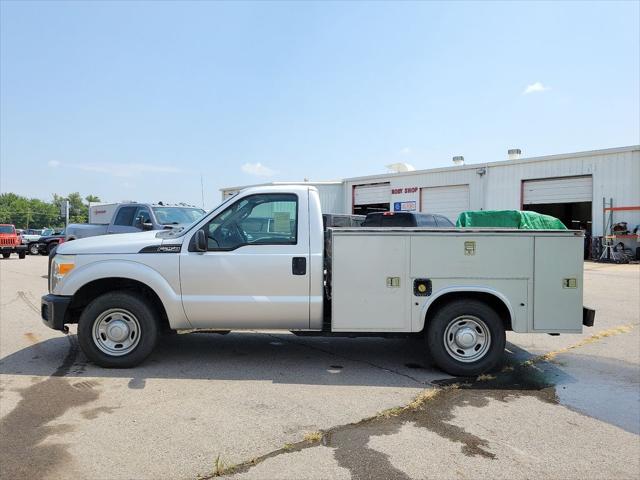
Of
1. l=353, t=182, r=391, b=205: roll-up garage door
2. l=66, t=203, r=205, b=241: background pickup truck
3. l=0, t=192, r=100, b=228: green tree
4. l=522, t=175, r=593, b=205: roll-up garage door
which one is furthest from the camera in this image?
l=0, t=192, r=100, b=228: green tree

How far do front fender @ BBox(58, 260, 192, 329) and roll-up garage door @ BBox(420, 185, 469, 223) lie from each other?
2454 cm

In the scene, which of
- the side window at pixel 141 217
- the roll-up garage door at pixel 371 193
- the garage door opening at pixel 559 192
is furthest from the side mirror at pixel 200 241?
the roll-up garage door at pixel 371 193

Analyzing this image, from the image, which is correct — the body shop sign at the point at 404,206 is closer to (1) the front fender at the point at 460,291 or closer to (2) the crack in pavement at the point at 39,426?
(1) the front fender at the point at 460,291

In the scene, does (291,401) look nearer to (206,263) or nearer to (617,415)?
(206,263)

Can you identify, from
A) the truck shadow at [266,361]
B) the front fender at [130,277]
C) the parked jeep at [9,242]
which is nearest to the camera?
the truck shadow at [266,361]

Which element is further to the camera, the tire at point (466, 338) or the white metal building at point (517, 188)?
the white metal building at point (517, 188)

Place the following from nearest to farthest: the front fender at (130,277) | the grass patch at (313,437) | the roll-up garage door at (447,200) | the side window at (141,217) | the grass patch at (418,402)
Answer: the grass patch at (313,437) → the grass patch at (418,402) → the front fender at (130,277) → the side window at (141,217) → the roll-up garage door at (447,200)

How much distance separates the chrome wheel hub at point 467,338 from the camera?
559 cm

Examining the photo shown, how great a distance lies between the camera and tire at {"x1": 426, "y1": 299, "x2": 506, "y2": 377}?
554cm

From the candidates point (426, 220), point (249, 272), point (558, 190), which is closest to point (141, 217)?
point (426, 220)

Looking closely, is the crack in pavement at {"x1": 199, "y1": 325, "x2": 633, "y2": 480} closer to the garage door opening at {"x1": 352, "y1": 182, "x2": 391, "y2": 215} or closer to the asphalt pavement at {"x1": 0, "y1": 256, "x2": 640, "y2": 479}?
the asphalt pavement at {"x1": 0, "y1": 256, "x2": 640, "y2": 479}

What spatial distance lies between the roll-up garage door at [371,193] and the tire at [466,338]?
27241 millimetres

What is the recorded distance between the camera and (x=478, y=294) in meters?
5.64

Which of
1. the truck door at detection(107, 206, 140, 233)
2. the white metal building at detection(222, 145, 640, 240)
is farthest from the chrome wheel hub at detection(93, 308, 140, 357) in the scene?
the white metal building at detection(222, 145, 640, 240)
